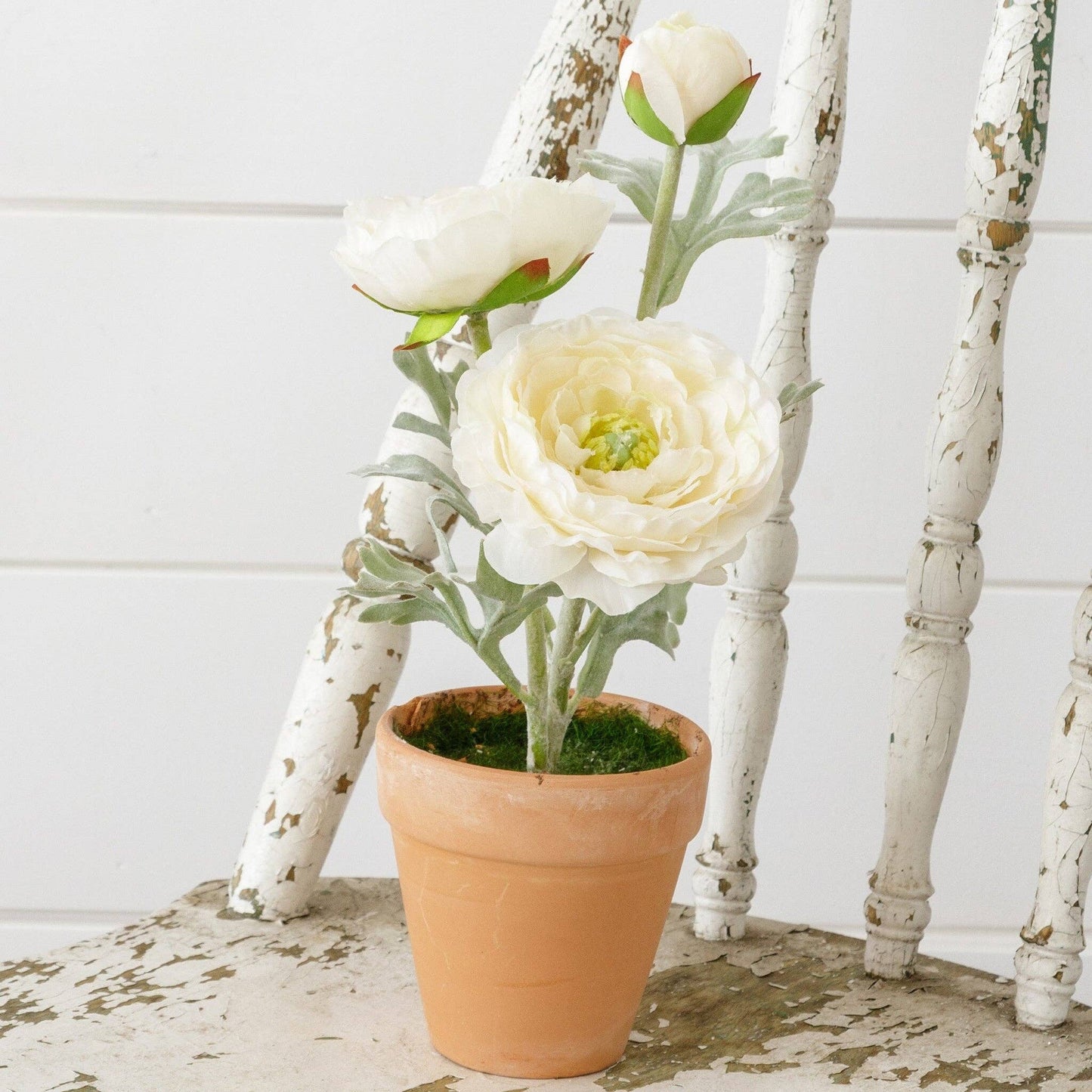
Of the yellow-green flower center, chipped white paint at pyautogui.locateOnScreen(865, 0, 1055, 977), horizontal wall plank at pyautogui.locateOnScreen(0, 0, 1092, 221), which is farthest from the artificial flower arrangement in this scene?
horizontal wall plank at pyautogui.locateOnScreen(0, 0, 1092, 221)

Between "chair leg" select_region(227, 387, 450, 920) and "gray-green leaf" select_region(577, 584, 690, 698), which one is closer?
"gray-green leaf" select_region(577, 584, 690, 698)

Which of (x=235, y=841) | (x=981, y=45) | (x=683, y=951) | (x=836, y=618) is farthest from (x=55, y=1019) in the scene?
(x=981, y=45)

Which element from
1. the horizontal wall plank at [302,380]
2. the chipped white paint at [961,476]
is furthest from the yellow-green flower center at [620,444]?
the horizontal wall plank at [302,380]

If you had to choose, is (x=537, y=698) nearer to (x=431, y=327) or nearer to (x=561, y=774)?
(x=561, y=774)

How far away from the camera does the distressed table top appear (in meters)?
0.48

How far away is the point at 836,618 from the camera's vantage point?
3.21ft

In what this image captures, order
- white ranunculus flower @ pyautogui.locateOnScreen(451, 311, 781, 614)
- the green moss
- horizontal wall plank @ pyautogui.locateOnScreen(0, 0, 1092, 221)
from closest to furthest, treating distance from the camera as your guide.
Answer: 1. white ranunculus flower @ pyautogui.locateOnScreen(451, 311, 781, 614)
2. the green moss
3. horizontal wall plank @ pyautogui.locateOnScreen(0, 0, 1092, 221)

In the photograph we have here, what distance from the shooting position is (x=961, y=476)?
57 cm

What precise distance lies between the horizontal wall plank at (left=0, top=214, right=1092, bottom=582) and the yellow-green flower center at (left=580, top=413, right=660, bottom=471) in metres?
0.51

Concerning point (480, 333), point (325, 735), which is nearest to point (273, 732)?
point (325, 735)

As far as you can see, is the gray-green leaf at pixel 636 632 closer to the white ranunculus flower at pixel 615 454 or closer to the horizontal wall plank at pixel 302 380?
the white ranunculus flower at pixel 615 454

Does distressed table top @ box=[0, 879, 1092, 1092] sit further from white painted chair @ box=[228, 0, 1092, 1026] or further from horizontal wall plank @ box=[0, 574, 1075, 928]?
horizontal wall plank @ box=[0, 574, 1075, 928]

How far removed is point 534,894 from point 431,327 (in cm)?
20

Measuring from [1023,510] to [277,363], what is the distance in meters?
0.56
